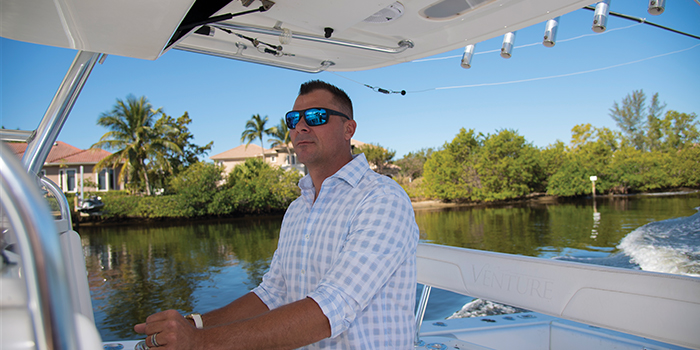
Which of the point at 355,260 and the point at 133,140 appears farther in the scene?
the point at 133,140

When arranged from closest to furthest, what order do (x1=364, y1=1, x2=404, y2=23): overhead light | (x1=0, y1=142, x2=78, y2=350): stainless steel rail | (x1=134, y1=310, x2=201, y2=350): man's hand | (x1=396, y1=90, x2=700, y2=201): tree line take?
(x1=0, y1=142, x2=78, y2=350): stainless steel rail → (x1=134, y1=310, x2=201, y2=350): man's hand → (x1=364, y1=1, x2=404, y2=23): overhead light → (x1=396, y1=90, x2=700, y2=201): tree line

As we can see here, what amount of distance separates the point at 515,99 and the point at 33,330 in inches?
1782

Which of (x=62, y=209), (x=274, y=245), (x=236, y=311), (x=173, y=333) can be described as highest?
(x=62, y=209)

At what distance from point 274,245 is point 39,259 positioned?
50.1ft

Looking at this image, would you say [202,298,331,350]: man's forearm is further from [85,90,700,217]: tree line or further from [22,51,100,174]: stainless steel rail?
[85,90,700,217]: tree line

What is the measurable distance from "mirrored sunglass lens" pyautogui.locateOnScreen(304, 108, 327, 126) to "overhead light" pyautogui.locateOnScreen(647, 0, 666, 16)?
146 centimetres

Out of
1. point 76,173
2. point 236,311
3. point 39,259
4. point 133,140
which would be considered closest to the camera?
point 39,259

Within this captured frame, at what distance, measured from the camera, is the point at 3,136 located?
1207 millimetres

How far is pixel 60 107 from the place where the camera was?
1332 mm

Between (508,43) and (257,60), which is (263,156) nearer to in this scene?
(257,60)

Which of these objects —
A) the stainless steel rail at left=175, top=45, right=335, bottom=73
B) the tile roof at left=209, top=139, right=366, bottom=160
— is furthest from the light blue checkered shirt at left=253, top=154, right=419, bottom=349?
the tile roof at left=209, top=139, right=366, bottom=160

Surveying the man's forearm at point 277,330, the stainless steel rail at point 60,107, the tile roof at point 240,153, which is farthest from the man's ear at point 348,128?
the tile roof at point 240,153

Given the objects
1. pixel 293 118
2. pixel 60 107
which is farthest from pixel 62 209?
pixel 293 118

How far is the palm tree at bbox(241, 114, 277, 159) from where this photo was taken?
3209cm
